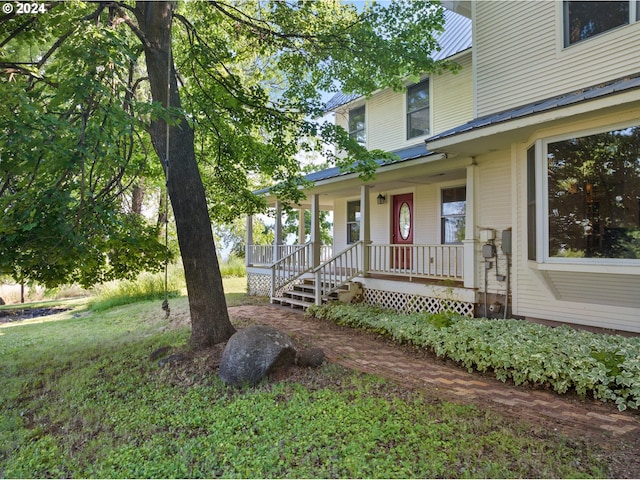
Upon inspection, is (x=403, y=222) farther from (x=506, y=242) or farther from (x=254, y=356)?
(x=254, y=356)

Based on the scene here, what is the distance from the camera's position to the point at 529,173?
6.45 meters

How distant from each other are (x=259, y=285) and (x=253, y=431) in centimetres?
1098

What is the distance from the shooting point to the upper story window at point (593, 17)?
5911 mm

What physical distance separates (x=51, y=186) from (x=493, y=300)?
25.2 ft

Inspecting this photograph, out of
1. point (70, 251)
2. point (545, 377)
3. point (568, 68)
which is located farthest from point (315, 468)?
point (568, 68)

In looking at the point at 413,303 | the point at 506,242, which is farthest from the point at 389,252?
the point at 506,242

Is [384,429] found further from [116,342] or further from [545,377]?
[116,342]

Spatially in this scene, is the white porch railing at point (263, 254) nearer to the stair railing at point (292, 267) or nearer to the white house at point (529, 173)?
the stair railing at point (292, 267)

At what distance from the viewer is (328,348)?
6.46 meters

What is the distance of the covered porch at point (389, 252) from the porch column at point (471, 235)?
0.06ft

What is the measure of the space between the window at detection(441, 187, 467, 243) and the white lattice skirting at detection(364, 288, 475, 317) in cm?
214

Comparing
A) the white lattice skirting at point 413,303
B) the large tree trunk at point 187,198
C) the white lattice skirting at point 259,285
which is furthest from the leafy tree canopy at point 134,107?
the white lattice skirting at point 259,285

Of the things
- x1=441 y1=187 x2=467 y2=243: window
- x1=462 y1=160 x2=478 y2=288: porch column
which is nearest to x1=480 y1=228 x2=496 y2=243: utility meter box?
x1=462 y1=160 x2=478 y2=288: porch column

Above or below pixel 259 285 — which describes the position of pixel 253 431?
below
